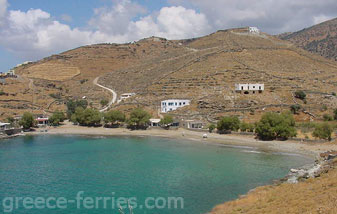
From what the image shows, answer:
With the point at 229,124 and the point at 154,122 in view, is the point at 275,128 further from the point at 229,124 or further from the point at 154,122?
the point at 154,122

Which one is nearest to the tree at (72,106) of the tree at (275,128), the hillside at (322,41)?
the tree at (275,128)

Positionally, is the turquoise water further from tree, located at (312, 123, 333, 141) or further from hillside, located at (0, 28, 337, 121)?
hillside, located at (0, 28, 337, 121)

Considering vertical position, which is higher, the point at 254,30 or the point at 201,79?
the point at 254,30

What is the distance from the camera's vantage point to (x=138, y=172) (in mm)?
40719

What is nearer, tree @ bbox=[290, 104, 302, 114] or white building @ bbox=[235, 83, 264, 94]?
tree @ bbox=[290, 104, 302, 114]

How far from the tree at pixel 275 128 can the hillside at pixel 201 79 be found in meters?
12.2

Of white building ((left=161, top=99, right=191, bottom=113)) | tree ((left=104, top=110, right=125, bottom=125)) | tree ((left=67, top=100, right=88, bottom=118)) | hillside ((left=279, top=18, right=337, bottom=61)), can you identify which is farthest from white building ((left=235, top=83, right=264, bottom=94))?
hillside ((left=279, top=18, right=337, bottom=61))

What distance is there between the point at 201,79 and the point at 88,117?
107ft

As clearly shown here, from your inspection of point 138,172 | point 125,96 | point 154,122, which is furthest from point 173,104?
point 138,172

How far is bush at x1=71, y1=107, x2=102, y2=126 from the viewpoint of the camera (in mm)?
80375

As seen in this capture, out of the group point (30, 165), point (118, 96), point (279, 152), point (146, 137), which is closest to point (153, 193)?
point (30, 165)

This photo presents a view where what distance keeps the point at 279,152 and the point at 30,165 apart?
36.4 meters

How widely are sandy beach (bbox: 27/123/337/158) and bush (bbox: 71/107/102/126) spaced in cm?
167

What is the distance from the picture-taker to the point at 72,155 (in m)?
52.8
